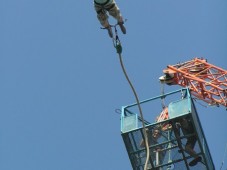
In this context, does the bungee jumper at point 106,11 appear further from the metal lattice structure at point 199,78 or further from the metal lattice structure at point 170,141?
the metal lattice structure at point 199,78

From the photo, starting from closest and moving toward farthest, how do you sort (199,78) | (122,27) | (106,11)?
(106,11) → (122,27) → (199,78)

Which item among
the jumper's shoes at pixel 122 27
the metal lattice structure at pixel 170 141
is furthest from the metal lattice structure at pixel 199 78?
the jumper's shoes at pixel 122 27

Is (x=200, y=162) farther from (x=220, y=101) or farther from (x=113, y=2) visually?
(x=220, y=101)

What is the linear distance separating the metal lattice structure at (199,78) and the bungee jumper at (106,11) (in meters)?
27.2

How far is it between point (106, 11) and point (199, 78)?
29352 millimetres

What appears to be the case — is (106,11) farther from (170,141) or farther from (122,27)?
(170,141)

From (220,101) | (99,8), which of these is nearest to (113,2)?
(99,8)

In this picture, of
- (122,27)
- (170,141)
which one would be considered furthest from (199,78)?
(122,27)

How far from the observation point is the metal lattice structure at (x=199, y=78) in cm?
4312

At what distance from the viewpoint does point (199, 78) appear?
4459 cm

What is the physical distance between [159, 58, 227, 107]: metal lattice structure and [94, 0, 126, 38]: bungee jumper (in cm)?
2722

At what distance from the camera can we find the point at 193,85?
1732 inches

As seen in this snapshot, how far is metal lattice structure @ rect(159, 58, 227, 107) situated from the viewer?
141ft

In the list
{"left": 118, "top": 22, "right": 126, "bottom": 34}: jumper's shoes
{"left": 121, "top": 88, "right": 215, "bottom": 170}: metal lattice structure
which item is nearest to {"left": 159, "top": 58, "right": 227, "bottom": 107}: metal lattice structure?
{"left": 121, "top": 88, "right": 215, "bottom": 170}: metal lattice structure
